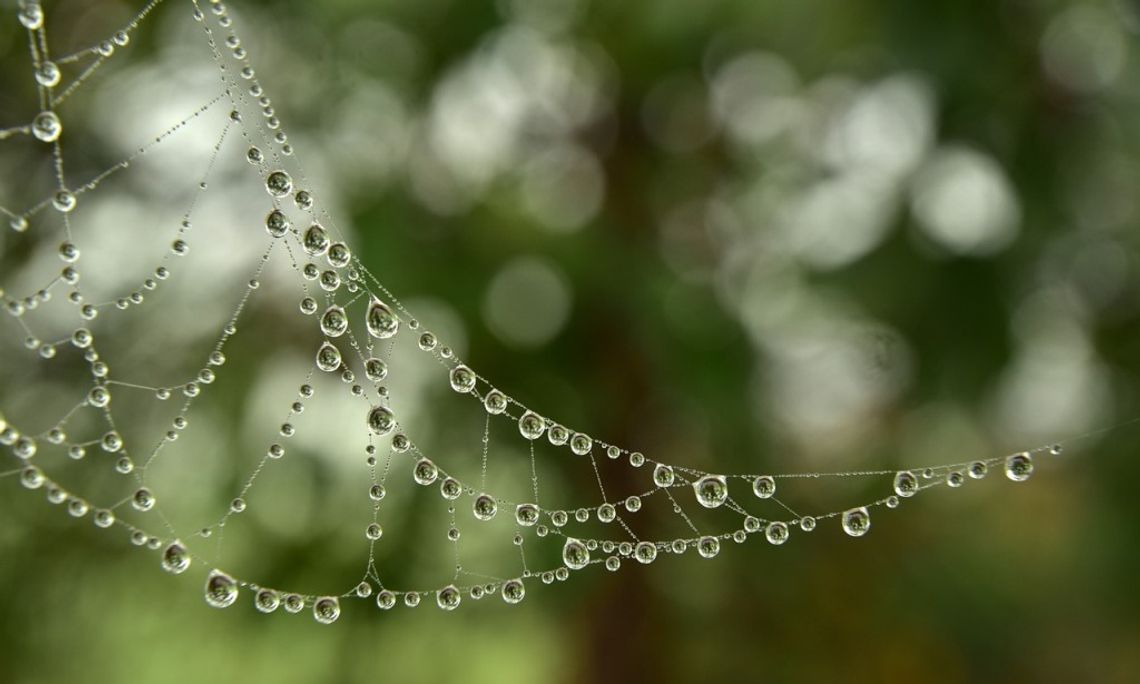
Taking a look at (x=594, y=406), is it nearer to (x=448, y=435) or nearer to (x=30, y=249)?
(x=448, y=435)

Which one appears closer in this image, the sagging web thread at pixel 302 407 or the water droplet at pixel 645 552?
the water droplet at pixel 645 552

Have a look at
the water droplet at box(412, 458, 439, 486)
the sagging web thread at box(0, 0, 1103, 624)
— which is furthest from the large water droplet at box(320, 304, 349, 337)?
the sagging web thread at box(0, 0, 1103, 624)

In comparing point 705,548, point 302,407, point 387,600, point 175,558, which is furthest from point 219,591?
point 705,548

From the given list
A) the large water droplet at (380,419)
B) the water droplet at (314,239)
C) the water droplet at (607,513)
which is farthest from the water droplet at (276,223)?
the water droplet at (607,513)

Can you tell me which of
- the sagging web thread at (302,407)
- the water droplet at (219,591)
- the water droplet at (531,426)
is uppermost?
the sagging web thread at (302,407)

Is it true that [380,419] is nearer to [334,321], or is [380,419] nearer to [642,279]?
[334,321]

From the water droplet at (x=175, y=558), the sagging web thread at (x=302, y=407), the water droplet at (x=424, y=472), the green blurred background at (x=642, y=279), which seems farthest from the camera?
the green blurred background at (x=642, y=279)

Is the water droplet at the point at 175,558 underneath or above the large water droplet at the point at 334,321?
underneath

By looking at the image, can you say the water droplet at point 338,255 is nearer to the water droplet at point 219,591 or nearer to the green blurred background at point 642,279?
the water droplet at point 219,591

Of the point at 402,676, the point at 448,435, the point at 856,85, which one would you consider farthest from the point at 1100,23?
the point at 402,676
